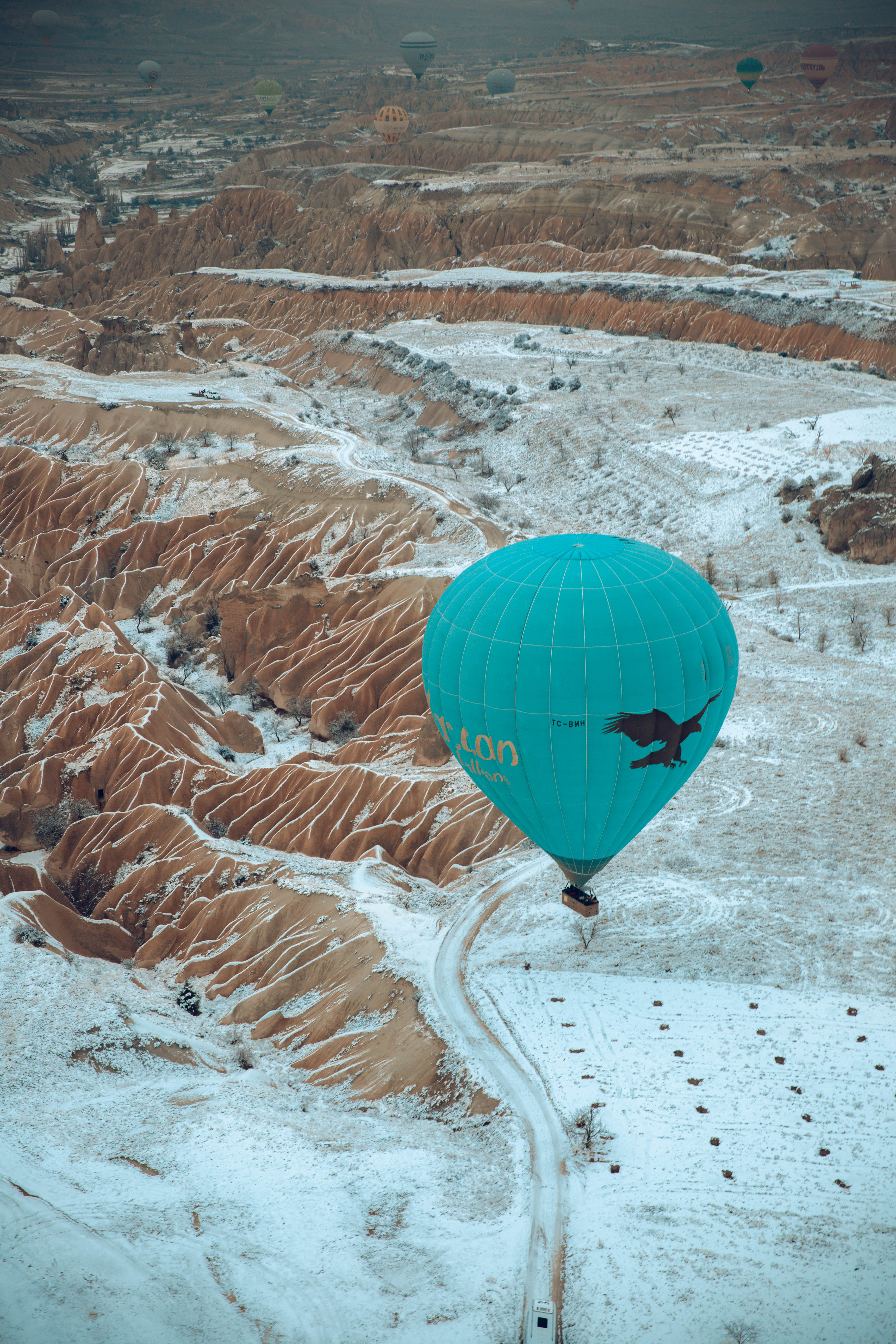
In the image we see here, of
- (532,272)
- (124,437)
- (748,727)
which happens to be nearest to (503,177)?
(532,272)

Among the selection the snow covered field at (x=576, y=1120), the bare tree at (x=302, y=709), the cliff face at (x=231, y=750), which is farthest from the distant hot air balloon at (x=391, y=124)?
the snow covered field at (x=576, y=1120)

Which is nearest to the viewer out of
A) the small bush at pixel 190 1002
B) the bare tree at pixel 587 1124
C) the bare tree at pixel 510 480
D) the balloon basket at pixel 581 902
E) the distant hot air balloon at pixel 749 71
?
the bare tree at pixel 587 1124

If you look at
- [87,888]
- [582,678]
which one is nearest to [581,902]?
[582,678]

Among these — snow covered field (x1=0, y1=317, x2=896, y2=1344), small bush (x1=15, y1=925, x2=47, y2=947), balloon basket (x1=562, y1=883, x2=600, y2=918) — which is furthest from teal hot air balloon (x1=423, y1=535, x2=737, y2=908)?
small bush (x1=15, y1=925, x2=47, y2=947)

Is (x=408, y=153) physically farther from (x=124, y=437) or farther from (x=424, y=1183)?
(x=424, y=1183)

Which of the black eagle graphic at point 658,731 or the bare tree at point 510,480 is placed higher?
the black eagle graphic at point 658,731

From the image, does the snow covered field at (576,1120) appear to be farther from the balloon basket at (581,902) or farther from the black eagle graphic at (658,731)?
the black eagle graphic at (658,731)

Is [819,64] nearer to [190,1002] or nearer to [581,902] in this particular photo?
[581,902]
